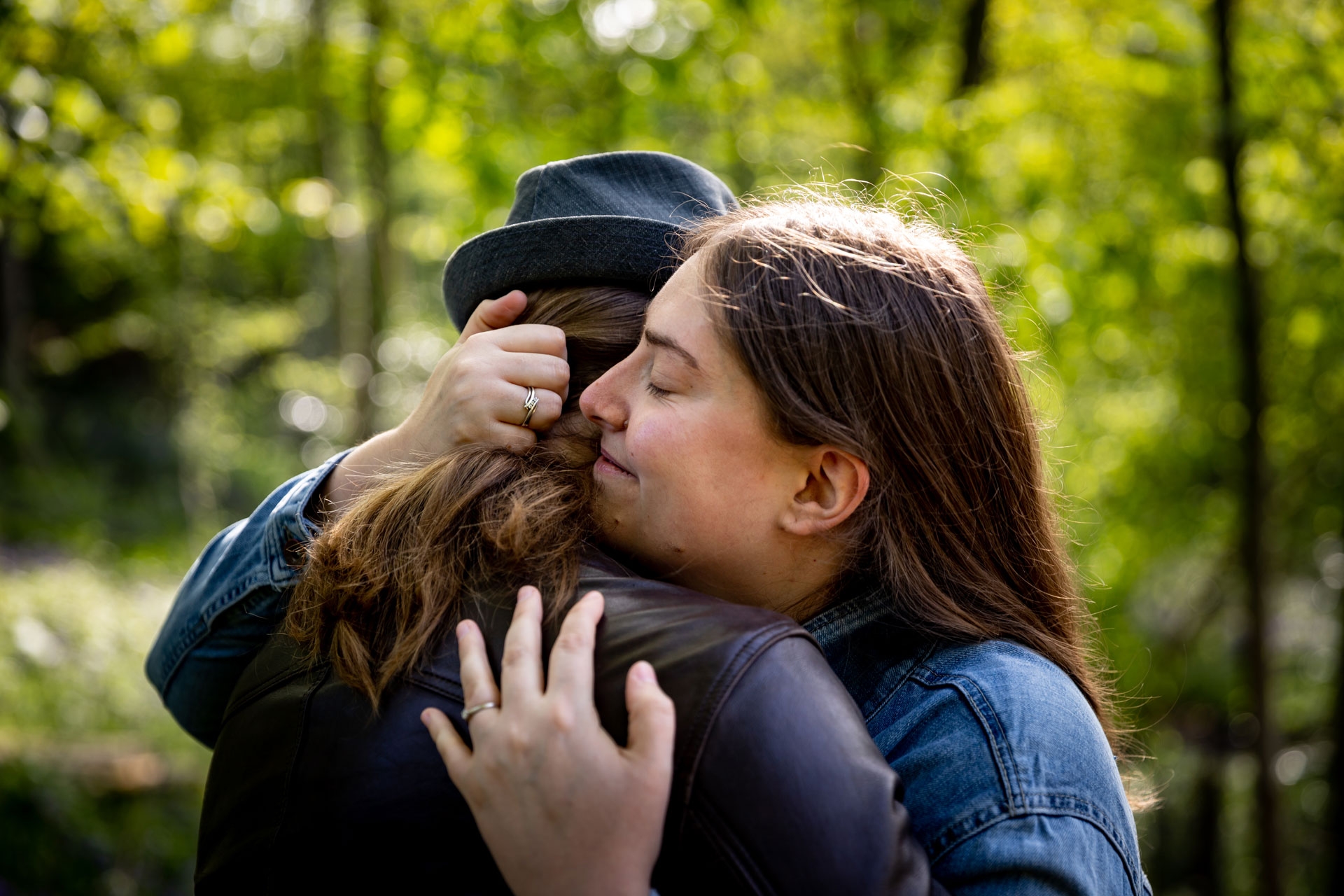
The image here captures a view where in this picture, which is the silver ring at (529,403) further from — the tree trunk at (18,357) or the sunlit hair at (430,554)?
the tree trunk at (18,357)

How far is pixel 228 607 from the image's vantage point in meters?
1.78

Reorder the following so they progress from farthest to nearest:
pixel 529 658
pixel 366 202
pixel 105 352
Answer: pixel 105 352, pixel 366 202, pixel 529 658

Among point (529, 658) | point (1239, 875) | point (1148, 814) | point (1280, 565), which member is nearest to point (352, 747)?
point (529, 658)

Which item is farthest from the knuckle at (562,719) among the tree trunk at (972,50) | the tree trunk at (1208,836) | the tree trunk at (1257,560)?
the tree trunk at (1208,836)

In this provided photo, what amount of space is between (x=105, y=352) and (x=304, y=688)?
18.8 m

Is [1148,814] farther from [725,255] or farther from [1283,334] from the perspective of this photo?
[725,255]

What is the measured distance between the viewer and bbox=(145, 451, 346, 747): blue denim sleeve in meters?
1.74

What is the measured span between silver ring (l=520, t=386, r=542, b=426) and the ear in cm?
44

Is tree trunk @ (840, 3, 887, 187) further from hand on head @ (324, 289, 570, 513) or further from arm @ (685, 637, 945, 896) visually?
arm @ (685, 637, 945, 896)

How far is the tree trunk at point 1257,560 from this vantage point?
187 inches

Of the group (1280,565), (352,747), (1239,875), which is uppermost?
(352,747)

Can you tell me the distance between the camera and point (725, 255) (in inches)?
62.5

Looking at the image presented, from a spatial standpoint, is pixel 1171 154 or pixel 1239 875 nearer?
pixel 1171 154

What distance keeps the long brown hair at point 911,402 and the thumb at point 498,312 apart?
0.39 m
